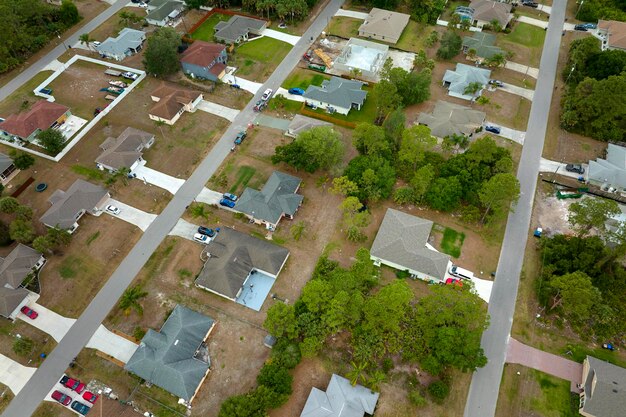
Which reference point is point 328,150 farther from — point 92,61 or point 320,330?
point 92,61

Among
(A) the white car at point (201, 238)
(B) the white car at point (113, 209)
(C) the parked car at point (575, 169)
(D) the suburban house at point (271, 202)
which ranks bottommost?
(A) the white car at point (201, 238)

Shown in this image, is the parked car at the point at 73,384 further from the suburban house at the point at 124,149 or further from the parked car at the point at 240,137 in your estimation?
the parked car at the point at 240,137

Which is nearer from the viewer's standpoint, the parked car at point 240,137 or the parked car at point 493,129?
the parked car at point 240,137

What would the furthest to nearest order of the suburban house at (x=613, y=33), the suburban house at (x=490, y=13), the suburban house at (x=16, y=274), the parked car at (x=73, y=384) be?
the suburban house at (x=490, y=13), the suburban house at (x=613, y=33), the suburban house at (x=16, y=274), the parked car at (x=73, y=384)

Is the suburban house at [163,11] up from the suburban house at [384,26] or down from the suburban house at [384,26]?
up

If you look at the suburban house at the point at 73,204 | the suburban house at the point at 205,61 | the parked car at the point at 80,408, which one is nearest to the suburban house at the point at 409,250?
the parked car at the point at 80,408

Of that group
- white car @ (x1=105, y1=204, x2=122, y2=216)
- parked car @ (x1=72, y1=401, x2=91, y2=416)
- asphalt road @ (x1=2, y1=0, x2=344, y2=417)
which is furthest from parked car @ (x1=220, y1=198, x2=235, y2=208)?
parked car @ (x1=72, y1=401, x2=91, y2=416)
